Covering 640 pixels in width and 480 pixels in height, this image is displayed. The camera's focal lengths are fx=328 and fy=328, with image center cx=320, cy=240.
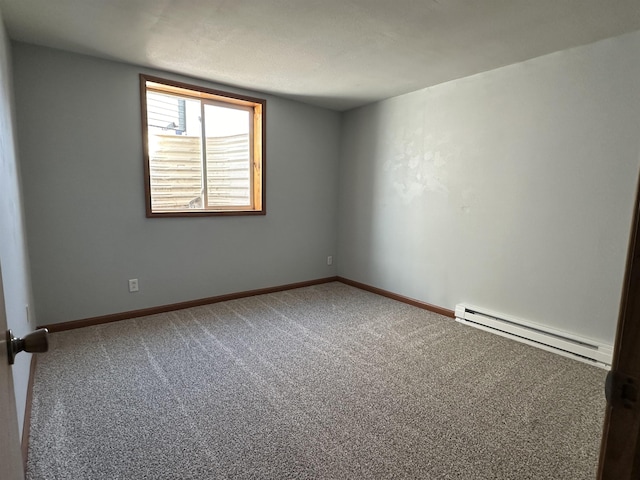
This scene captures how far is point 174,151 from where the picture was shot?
3.30 meters

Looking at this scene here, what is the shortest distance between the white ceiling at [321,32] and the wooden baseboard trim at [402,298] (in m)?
2.22

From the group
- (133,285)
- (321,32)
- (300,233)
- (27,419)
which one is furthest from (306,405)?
(300,233)

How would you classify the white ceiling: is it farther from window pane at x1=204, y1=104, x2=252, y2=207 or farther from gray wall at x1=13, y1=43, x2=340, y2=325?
window pane at x1=204, y1=104, x2=252, y2=207

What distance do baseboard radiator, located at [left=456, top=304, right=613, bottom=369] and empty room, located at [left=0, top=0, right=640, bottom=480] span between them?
19 mm

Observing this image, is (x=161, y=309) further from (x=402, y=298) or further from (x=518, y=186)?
(x=518, y=186)

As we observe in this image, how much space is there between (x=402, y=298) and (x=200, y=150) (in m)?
2.72

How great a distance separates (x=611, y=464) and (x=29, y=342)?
1.08m

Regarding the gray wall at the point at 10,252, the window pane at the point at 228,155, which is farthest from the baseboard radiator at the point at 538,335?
the gray wall at the point at 10,252

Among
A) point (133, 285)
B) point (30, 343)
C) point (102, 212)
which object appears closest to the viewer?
point (30, 343)

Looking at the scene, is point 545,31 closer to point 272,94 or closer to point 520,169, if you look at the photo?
point 520,169

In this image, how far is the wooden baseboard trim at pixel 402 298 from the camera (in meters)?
3.29

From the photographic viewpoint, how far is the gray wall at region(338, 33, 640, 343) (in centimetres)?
224

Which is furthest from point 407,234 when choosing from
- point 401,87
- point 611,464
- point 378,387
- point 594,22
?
point 611,464

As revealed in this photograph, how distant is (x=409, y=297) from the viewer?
366cm
